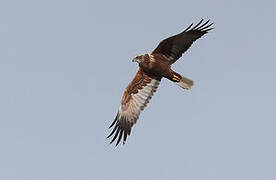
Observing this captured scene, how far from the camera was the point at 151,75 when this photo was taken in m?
20.9

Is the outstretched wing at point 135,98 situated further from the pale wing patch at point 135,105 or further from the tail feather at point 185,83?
the tail feather at point 185,83

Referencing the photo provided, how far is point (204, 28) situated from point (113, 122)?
4223 mm

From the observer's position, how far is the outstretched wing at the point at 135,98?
69.4 ft

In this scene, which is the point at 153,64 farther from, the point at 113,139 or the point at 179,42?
the point at 113,139

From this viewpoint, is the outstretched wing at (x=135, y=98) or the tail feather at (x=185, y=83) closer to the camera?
the tail feather at (x=185, y=83)

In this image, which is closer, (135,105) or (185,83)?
(185,83)

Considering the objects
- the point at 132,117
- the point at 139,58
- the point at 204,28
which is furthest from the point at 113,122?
the point at 204,28

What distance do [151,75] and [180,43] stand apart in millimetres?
1422

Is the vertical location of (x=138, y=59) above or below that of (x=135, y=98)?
above

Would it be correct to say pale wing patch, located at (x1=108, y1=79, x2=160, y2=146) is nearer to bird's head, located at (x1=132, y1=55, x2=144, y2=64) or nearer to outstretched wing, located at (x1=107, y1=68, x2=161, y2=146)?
outstretched wing, located at (x1=107, y1=68, x2=161, y2=146)

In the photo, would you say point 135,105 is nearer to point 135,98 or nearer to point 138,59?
point 135,98

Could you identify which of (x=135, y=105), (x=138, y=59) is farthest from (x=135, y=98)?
(x=138, y=59)

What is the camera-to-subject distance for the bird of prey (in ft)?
66.6

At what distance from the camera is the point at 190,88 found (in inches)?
796
